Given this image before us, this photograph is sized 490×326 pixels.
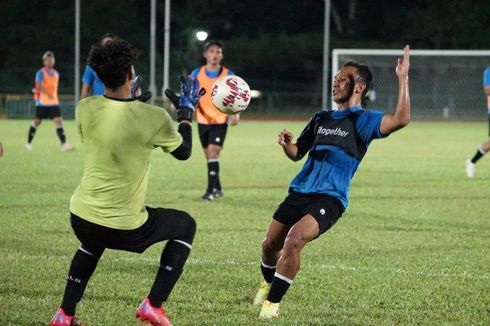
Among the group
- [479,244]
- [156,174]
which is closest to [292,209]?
[479,244]

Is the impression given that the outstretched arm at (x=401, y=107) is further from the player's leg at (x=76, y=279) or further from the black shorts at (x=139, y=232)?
the player's leg at (x=76, y=279)

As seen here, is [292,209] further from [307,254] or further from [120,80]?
[307,254]

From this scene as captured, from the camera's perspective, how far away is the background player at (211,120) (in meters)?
12.6

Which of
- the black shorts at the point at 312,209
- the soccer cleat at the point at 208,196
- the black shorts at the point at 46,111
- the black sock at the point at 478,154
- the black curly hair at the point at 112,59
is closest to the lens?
the black curly hair at the point at 112,59

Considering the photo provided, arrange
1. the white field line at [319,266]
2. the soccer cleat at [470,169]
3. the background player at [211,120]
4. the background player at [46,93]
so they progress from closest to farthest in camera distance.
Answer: the white field line at [319,266], the background player at [211,120], the soccer cleat at [470,169], the background player at [46,93]

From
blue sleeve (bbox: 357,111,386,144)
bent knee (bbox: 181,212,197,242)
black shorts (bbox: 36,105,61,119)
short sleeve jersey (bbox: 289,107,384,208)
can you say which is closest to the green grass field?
bent knee (bbox: 181,212,197,242)

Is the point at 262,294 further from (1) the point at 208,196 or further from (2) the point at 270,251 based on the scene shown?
(1) the point at 208,196

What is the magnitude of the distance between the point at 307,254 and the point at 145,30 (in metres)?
48.0

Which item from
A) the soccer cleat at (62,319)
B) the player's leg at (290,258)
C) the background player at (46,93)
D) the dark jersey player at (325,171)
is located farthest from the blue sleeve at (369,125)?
the background player at (46,93)

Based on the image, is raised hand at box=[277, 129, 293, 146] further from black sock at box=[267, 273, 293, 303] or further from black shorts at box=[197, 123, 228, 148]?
black shorts at box=[197, 123, 228, 148]

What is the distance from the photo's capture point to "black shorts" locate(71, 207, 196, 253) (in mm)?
5184

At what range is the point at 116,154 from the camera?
5.15 metres

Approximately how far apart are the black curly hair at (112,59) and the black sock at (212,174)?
7.39 m

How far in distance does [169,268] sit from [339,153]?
150 cm
